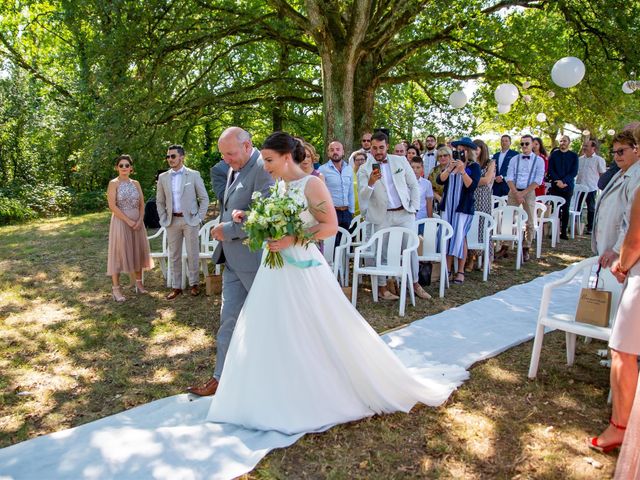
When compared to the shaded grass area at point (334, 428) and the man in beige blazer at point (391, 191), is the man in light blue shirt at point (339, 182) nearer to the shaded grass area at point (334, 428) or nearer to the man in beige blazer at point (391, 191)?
the man in beige blazer at point (391, 191)

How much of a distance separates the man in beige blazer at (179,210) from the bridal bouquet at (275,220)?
12.9 feet

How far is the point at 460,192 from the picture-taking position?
7672 millimetres

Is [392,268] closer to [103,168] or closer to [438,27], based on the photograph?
[103,168]

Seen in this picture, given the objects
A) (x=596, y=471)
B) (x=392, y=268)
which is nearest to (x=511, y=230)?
(x=392, y=268)

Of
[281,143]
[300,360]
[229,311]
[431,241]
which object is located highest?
[281,143]

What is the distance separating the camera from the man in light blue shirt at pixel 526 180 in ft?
32.1

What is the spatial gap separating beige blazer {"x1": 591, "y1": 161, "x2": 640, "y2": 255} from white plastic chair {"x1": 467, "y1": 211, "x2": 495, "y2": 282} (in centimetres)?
414

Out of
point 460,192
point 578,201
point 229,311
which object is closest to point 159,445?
point 229,311

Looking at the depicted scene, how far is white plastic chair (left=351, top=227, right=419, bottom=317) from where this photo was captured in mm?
6418

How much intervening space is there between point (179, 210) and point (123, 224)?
855mm

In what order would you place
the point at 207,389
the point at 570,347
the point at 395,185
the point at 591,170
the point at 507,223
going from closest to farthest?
1. the point at 207,389
2. the point at 570,347
3. the point at 395,185
4. the point at 507,223
5. the point at 591,170

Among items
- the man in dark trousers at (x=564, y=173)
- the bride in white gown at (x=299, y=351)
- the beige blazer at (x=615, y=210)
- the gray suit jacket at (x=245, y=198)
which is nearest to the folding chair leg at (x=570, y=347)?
the beige blazer at (x=615, y=210)

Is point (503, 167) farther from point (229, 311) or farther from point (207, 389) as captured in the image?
point (207, 389)

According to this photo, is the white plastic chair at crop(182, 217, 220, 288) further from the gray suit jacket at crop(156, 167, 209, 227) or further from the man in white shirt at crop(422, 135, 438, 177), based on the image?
the man in white shirt at crop(422, 135, 438, 177)
